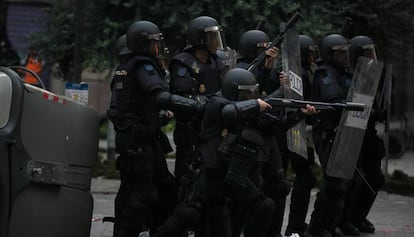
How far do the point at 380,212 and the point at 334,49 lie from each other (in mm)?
3081

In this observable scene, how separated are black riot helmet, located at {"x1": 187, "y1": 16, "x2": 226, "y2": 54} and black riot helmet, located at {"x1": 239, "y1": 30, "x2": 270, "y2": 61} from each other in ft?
0.79

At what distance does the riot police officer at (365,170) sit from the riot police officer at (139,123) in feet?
7.16

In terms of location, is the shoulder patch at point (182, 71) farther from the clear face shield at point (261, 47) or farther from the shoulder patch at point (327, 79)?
→ the shoulder patch at point (327, 79)

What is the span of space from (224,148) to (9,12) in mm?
14614

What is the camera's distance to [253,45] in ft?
24.2

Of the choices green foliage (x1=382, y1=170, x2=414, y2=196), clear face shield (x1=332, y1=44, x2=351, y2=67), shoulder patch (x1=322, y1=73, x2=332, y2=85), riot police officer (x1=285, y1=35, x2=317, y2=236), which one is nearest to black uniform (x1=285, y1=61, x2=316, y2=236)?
riot police officer (x1=285, y1=35, x2=317, y2=236)

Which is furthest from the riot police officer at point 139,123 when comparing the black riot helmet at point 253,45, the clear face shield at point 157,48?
the black riot helmet at point 253,45

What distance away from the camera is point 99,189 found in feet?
38.6

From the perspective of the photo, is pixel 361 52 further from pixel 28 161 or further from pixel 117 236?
pixel 28 161

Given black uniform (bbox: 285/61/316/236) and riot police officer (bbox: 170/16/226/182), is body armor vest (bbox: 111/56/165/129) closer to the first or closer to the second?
riot police officer (bbox: 170/16/226/182)

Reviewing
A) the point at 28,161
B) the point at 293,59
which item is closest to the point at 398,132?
the point at 293,59

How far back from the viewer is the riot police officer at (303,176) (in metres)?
7.96

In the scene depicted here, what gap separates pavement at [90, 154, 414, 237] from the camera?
8609 millimetres

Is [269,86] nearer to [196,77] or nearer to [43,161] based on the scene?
[196,77]
